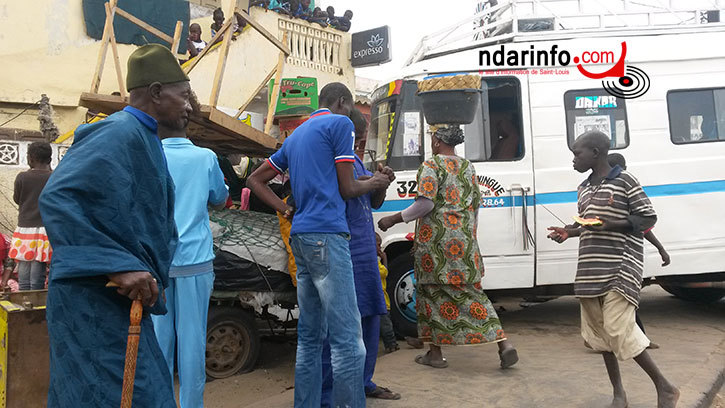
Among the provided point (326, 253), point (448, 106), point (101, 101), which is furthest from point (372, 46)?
point (326, 253)

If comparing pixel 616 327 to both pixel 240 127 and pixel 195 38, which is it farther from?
pixel 195 38

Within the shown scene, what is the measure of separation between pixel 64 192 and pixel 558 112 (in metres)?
5.17

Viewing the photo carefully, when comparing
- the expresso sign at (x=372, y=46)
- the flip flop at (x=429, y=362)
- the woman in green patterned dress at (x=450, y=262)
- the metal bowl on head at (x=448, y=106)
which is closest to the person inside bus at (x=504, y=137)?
the metal bowl on head at (x=448, y=106)

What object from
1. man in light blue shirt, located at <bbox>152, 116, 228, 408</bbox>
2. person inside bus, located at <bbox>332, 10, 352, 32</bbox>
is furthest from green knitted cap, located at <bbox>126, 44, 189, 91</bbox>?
person inside bus, located at <bbox>332, 10, 352, 32</bbox>

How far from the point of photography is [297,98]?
8.02m

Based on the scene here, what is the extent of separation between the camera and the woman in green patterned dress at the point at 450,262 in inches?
175

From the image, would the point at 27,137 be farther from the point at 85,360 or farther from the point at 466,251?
the point at 85,360

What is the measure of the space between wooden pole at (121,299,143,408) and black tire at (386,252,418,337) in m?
4.07

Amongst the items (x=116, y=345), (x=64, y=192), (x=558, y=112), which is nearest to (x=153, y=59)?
(x=64, y=192)

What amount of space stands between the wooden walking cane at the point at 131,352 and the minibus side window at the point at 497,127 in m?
4.46

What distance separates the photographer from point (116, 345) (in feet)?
6.46

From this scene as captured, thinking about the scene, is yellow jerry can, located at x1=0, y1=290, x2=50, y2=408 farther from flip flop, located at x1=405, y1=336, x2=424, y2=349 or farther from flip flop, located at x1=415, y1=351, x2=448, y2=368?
flip flop, located at x1=405, y1=336, x2=424, y2=349

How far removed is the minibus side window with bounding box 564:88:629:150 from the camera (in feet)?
20.1

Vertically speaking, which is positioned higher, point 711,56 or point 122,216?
point 711,56
